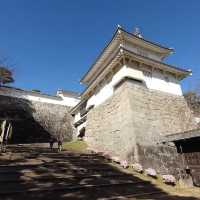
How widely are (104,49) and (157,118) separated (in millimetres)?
7707

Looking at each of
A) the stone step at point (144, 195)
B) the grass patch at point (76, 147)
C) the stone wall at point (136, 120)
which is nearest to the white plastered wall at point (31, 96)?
the grass patch at point (76, 147)

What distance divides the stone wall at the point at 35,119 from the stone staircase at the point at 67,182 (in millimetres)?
11383

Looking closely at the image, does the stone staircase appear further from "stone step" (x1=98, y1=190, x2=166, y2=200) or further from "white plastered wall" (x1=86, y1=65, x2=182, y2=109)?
"white plastered wall" (x1=86, y1=65, x2=182, y2=109)

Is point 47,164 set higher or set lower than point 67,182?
higher

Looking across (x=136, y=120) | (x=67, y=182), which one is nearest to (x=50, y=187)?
(x=67, y=182)

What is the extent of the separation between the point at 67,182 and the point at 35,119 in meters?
16.6

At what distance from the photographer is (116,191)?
6.78 metres

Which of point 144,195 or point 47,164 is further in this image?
point 47,164

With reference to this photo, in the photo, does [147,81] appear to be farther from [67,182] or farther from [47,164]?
[67,182]

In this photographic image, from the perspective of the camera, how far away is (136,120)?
1205cm

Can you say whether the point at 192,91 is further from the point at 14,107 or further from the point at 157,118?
the point at 14,107

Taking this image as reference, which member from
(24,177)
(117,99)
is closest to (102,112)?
(117,99)

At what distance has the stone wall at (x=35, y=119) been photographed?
20.4 m

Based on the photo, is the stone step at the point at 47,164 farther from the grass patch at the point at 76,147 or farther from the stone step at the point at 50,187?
the grass patch at the point at 76,147
